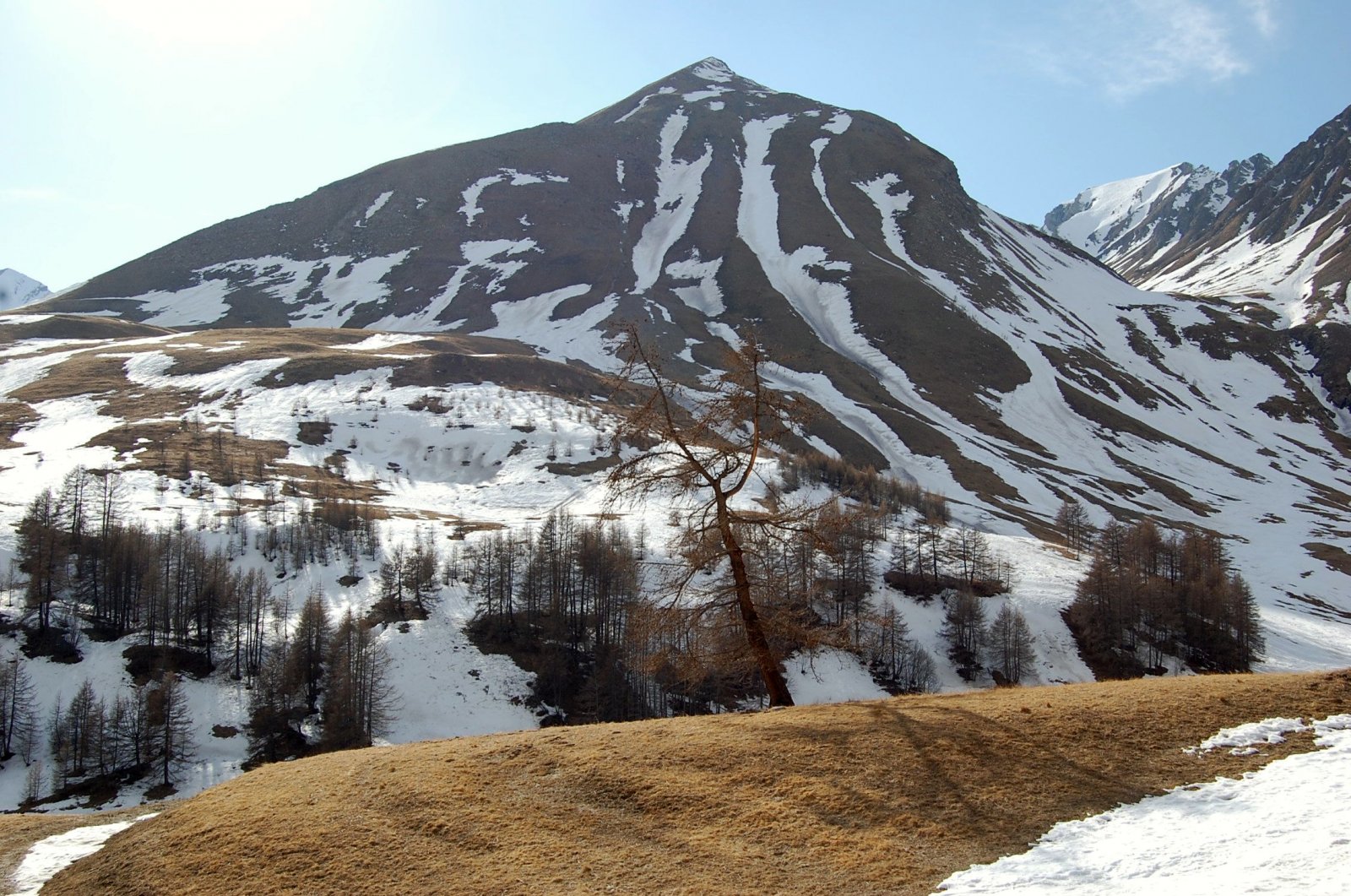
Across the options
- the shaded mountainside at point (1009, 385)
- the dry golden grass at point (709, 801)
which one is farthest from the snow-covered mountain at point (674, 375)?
the dry golden grass at point (709, 801)

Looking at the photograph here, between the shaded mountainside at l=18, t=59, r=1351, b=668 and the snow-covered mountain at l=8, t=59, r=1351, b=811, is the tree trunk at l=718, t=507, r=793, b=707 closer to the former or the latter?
the snow-covered mountain at l=8, t=59, r=1351, b=811

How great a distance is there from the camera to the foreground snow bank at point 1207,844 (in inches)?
348

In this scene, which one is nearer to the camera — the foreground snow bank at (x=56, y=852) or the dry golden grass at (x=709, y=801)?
the dry golden grass at (x=709, y=801)

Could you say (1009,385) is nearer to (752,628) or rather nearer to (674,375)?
(674,375)

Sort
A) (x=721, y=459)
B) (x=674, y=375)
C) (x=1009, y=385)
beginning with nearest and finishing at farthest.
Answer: (x=721, y=459) → (x=674, y=375) → (x=1009, y=385)

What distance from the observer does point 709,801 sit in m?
12.1

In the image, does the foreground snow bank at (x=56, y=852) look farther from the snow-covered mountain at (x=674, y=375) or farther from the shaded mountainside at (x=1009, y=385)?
the shaded mountainside at (x=1009, y=385)

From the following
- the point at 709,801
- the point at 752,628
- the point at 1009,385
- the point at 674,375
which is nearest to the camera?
the point at 709,801

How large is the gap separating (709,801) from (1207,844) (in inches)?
263

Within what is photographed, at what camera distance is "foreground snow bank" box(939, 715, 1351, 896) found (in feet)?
29.0

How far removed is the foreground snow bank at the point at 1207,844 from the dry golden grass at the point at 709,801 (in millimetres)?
414

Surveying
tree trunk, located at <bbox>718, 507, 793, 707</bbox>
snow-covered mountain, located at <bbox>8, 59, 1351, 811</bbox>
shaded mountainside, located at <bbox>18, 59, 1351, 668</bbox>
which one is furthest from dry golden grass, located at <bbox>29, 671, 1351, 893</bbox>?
shaded mountainside, located at <bbox>18, 59, 1351, 668</bbox>

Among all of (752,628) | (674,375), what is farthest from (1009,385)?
(752,628)

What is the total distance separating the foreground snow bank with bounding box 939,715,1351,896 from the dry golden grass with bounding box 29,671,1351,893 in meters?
0.41
